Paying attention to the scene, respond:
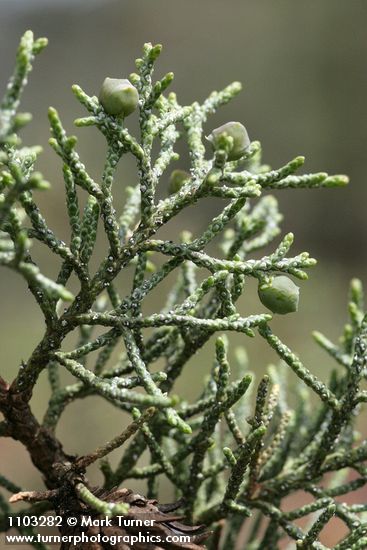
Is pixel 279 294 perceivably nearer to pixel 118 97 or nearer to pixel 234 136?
pixel 234 136

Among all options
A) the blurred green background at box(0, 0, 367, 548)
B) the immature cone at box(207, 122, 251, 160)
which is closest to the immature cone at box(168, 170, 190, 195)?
the immature cone at box(207, 122, 251, 160)

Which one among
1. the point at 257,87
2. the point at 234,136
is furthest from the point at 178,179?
the point at 257,87

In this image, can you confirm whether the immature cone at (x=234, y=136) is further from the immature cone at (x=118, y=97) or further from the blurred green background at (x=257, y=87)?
the blurred green background at (x=257, y=87)

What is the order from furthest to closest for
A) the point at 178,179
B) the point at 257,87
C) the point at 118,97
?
the point at 257,87
the point at 178,179
the point at 118,97

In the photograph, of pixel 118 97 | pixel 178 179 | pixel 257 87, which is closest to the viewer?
pixel 118 97

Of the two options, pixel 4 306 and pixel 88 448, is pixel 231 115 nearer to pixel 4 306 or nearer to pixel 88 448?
pixel 4 306

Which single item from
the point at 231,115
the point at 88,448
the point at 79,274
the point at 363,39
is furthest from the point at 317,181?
the point at 363,39

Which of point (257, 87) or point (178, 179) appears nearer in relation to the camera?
point (178, 179)
